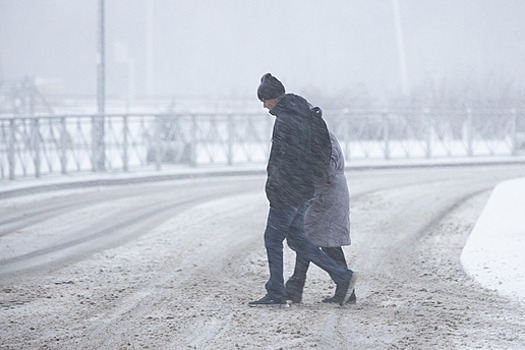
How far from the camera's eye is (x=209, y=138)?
Answer: 24.5 metres

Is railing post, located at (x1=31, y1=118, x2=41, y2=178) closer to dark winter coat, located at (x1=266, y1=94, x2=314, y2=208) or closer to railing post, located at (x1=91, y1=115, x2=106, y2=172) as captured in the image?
railing post, located at (x1=91, y1=115, x2=106, y2=172)

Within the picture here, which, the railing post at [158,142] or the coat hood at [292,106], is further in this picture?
the railing post at [158,142]

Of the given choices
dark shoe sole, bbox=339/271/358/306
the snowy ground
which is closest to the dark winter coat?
dark shoe sole, bbox=339/271/358/306

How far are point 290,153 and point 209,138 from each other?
17.3m

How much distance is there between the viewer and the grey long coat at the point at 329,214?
760 cm

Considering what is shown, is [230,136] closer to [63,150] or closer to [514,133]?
[63,150]

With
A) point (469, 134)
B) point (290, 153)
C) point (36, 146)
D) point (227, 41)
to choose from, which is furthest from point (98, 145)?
point (227, 41)

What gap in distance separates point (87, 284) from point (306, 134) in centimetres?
267

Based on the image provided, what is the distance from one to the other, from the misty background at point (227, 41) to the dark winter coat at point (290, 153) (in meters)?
50.8

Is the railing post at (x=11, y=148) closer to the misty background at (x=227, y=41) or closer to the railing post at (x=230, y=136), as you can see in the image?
the railing post at (x=230, y=136)

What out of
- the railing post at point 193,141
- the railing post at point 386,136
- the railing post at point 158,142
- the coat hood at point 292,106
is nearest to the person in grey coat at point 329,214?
the coat hood at point 292,106

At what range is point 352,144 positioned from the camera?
2623 centimetres

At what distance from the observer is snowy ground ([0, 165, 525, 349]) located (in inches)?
262

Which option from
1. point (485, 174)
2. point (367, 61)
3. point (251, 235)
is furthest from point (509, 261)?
point (367, 61)
